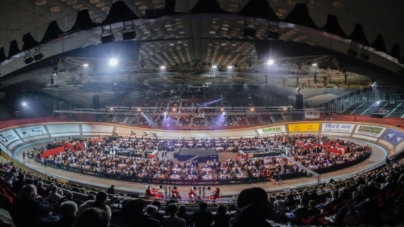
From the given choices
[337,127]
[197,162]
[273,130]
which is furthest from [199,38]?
[337,127]

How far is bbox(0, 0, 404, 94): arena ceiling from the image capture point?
23.5ft

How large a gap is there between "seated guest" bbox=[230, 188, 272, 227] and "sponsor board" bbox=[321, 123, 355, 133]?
104ft

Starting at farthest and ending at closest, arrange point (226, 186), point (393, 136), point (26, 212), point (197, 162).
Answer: point (393, 136)
point (197, 162)
point (226, 186)
point (26, 212)

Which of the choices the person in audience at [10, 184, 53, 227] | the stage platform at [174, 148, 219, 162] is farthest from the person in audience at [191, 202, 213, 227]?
the stage platform at [174, 148, 219, 162]

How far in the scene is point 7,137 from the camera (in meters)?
24.5

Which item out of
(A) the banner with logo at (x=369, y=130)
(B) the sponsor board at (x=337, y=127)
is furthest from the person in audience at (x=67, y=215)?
(B) the sponsor board at (x=337, y=127)

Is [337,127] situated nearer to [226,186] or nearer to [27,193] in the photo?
[226,186]

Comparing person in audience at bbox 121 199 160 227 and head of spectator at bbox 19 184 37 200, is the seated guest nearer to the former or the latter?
person in audience at bbox 121 199 160 227

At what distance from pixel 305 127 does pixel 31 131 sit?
29.0 meters

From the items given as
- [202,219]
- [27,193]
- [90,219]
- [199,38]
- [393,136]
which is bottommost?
[393,136]

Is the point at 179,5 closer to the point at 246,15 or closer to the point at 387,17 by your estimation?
the point at 246,15

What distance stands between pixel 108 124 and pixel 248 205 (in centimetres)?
3483

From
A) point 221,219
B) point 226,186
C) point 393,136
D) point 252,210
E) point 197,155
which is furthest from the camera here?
point 393,136

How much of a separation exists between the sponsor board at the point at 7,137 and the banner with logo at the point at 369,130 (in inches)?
1259
